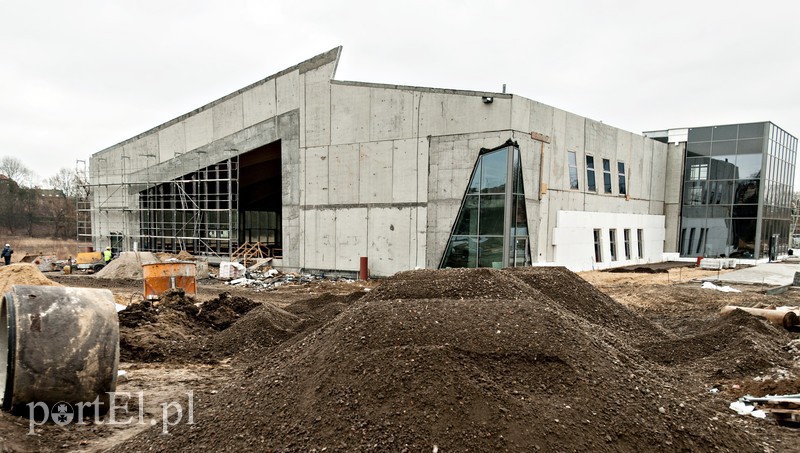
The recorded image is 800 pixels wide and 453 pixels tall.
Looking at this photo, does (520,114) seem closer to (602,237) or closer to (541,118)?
(541,118)

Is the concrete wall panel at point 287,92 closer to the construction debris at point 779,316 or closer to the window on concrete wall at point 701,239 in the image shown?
the construction debris at point 779,316

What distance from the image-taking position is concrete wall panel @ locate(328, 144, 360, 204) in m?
20.4

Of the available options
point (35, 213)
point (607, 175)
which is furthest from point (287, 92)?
point (35, 213)

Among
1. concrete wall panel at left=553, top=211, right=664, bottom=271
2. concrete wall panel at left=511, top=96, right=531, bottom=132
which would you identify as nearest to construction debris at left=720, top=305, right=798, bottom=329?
concrete wall panel at left=553, top=211, right=664, bottom=271

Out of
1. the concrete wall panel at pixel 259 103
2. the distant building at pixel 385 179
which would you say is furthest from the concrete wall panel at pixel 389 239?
the concrete wall panel at pixel 259 103

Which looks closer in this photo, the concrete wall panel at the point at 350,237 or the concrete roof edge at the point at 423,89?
the concrete roof edge at the point at 423,89

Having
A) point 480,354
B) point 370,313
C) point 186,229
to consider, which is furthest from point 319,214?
point 480,354

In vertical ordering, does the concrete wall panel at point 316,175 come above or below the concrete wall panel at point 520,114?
below

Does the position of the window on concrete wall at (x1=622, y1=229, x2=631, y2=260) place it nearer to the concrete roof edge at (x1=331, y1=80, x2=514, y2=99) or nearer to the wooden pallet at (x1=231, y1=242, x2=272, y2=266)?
the concrete roof edge at (x1=331, y1=80, x2=514, y2=99)

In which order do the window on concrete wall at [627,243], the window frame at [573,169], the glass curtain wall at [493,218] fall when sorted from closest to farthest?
the glass curtain wall at [493,218]
the window frame at [573,169]
the window on concrete wall at [627,243]

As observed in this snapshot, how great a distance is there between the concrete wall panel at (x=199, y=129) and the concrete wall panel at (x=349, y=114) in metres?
7.99

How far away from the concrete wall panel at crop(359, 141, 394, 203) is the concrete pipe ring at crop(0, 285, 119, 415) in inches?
573

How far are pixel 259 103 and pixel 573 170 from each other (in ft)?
52.3

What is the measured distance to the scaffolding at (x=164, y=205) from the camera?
969 inches
